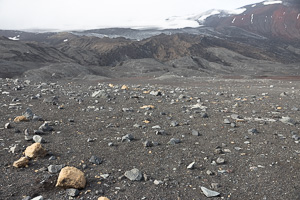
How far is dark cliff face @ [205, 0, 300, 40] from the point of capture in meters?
103

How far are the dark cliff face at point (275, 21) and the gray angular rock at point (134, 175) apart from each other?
113m

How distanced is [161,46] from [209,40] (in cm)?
1557

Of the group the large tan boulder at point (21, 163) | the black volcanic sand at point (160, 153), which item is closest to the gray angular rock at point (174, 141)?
the black volcanic sand at point (160, 153)

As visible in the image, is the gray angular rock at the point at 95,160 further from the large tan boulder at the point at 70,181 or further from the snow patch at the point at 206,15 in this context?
the snow patch at the point at 206,15

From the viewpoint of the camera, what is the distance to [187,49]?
6488cm

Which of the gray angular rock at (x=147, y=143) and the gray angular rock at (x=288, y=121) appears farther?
the gray angular rock at (x=288, y=121)

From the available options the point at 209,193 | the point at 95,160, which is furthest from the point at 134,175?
the point at 209,193

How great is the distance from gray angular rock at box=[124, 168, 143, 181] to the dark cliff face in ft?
372

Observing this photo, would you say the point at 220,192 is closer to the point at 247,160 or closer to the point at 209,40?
the point at 247,160

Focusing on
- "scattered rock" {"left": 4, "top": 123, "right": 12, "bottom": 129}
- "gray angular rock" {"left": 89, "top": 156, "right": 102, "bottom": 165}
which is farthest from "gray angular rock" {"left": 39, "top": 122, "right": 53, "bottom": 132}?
"gray angular rock" {"left": 89, "top": 156, "right": 102, "bottom": 165}

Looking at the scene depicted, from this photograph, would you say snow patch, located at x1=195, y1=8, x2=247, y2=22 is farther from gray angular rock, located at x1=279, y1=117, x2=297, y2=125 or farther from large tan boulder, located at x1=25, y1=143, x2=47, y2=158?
large tan boulder, located at x1=25, y1=143, x2=47, y2=158

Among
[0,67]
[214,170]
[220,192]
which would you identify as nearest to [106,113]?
[214,170]

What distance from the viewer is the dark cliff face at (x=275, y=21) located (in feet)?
339

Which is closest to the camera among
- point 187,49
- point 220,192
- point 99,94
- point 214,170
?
point 220,192
